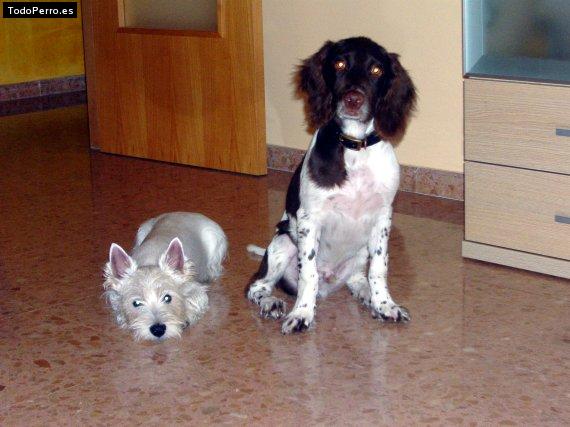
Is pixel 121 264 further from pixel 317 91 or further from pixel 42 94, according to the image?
pixel 42 94

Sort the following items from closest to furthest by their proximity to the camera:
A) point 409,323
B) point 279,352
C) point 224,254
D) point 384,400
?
point 384,400
point 279,352
point 409,323
point 224,254

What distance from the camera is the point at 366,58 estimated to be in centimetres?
293

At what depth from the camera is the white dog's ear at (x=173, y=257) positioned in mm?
3002

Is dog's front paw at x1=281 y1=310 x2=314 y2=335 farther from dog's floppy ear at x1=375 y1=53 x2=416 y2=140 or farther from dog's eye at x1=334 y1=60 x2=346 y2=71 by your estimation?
dog's eye at x1=334 y1=60 x2=346 y2=71

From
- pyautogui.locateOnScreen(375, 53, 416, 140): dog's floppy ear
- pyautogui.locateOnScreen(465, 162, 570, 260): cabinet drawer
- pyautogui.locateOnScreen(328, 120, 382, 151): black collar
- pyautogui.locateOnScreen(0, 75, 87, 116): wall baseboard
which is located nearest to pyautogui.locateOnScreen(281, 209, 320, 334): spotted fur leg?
pyautogui.locateOnScreen(328, 120, 382, 151): black collar

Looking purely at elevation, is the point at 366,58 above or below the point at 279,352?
above

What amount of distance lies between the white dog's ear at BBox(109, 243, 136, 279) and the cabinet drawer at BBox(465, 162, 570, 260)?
1.29m

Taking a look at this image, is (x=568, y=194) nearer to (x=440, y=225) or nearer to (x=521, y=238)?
(x=521, y=238)

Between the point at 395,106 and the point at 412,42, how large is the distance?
59.8 inches

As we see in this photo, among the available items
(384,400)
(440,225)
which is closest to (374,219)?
(384,400)

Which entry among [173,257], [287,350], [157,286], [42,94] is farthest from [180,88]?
[42,94]

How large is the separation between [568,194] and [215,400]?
148 centimetres

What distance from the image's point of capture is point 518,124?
3336 mm

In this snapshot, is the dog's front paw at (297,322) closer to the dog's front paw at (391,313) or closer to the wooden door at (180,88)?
the dog's front paw at (391,313)
